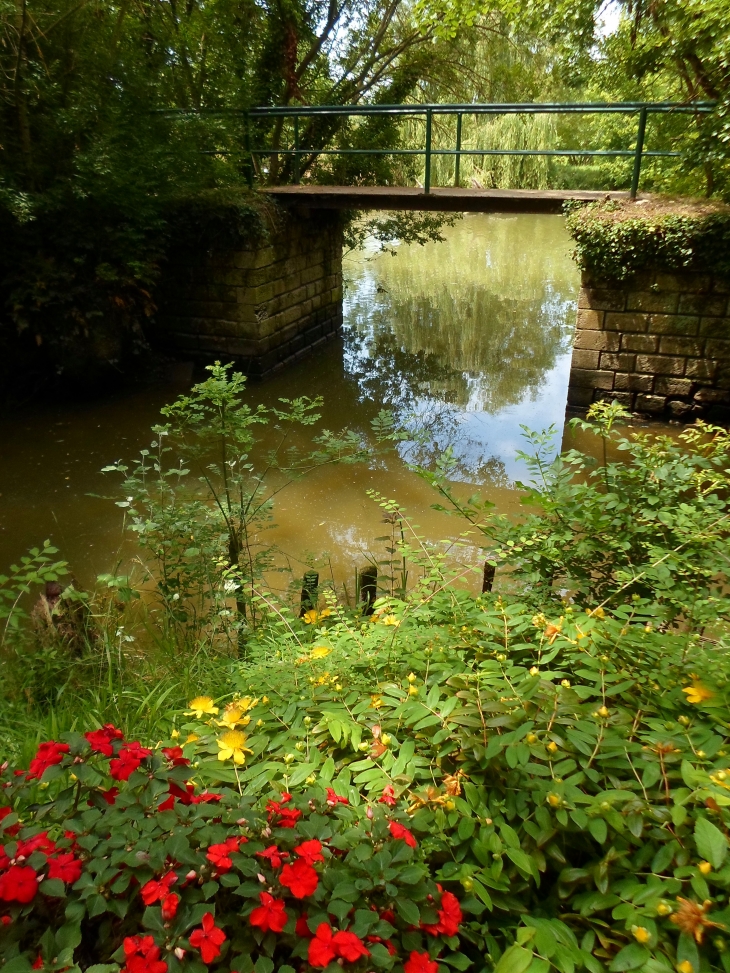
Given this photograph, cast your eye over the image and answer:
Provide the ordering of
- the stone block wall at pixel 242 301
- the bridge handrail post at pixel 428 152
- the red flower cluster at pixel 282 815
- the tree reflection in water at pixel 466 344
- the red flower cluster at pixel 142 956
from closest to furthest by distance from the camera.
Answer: the red flower cluster at pixel 142 956
the red flower cluster at pixel 282 815
the tree reflection in water at pixel 466 344
the bridge handrail post at pixel 428 152
the stone block wall at pixel 242 301

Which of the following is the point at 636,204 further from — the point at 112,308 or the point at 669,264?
the point at 112,308

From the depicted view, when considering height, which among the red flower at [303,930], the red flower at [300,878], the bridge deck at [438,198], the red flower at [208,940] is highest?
the bridge deck at [438,198]

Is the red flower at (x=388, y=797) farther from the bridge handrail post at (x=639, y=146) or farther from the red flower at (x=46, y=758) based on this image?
the bridge handrail post at (x=639, y=146)

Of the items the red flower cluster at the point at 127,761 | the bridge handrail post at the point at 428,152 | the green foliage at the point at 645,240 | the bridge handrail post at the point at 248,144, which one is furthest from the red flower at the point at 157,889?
the bridge handrail post at the point at 248,144

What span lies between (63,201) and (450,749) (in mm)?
6795

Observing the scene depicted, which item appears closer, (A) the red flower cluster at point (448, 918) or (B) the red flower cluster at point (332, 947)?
(B) the red flower cluster at point (332, 947)

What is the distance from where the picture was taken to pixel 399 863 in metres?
1.20

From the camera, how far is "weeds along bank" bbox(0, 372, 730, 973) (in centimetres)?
108

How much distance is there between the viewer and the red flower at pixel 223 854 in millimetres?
1090

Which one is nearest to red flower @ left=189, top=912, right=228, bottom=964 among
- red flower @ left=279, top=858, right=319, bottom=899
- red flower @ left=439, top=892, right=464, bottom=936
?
red flower @ left=279, top=858, right=319, bottom=899

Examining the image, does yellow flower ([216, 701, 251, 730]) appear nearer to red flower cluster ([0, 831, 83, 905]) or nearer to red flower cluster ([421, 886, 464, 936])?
red flower cluster ([0, 831, 83, 905])

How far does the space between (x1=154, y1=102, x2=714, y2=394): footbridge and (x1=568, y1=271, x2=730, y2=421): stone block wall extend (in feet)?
3.36

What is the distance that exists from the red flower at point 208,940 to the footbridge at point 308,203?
23.1ft

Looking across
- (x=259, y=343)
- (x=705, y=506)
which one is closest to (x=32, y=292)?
(x=259, y=343)
